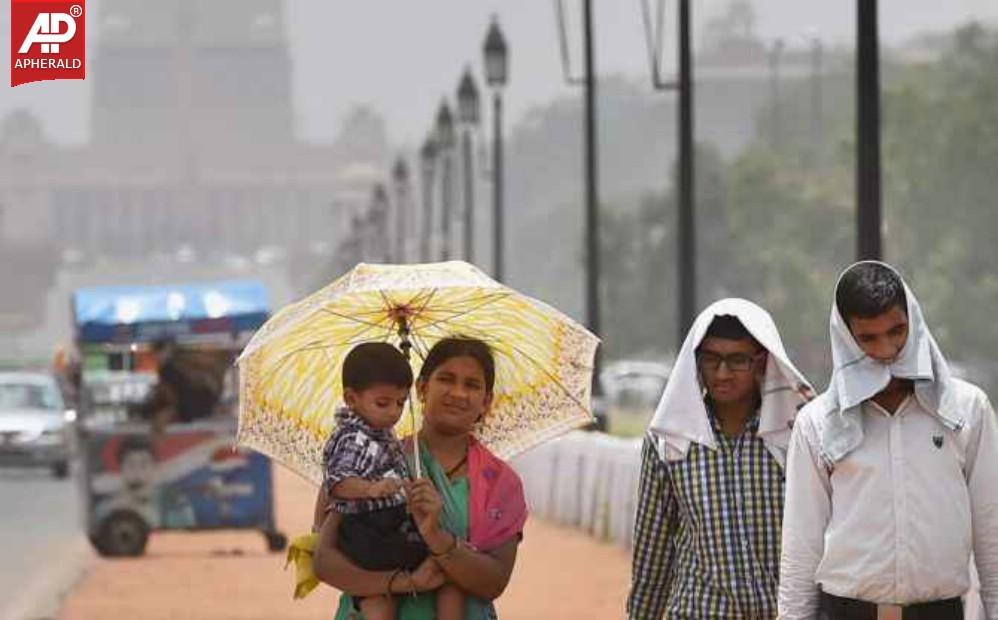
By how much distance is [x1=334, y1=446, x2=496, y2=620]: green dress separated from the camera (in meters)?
6.70

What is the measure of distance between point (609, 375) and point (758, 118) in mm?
47827

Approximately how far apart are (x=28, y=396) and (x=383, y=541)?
35583 millimetres

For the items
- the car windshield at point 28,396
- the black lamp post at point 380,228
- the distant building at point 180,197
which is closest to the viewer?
the car windshield at point 28,396

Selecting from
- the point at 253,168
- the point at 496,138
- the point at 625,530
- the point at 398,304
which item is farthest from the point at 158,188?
the point at 398,304

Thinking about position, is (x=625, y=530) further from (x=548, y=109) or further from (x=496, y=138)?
(x=548, y=109)

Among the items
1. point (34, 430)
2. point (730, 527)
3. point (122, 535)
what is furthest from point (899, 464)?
point (34, 430)

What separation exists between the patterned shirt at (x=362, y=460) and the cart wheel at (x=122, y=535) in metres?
14.6

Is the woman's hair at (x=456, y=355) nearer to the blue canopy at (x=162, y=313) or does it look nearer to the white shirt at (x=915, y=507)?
the white shirt at (x=915, y=507)

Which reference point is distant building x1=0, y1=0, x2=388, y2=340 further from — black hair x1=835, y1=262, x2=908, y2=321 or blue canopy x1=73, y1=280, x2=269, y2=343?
black hair x1=835, y1=262, x2=908, y2=321

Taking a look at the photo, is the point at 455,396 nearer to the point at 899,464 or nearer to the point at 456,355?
the point at 456,355

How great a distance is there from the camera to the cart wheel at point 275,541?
72.1 feet

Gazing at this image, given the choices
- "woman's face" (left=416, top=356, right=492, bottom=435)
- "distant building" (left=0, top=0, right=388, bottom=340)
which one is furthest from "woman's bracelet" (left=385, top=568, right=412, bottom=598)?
"distant building" (left=0, top=0, right=388, bottom=340)

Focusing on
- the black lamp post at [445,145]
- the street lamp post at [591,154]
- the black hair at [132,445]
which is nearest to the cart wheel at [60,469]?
the street lamp post at [591,154]

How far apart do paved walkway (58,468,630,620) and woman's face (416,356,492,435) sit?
30.0 ft
